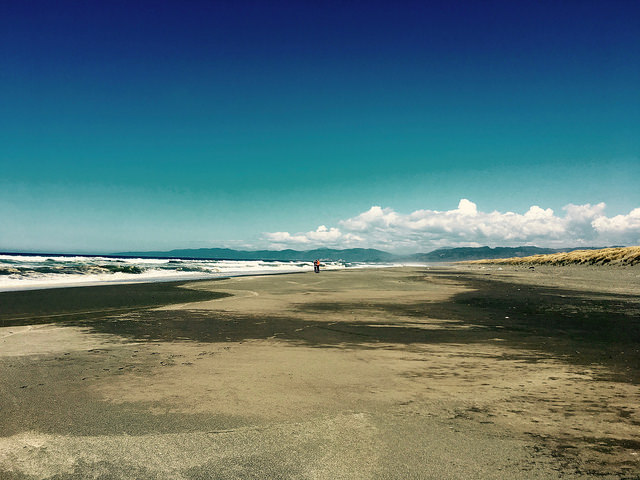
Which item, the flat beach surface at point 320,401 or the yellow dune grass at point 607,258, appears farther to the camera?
the yellow dune grass at point 607,258

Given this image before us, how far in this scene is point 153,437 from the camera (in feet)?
13.1

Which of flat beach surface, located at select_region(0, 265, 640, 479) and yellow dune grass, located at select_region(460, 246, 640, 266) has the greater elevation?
yellow dune grass, located at select_region(460, 246, 640, 266)

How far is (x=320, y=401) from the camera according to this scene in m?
4.98

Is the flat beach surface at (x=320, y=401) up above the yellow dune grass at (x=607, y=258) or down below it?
below

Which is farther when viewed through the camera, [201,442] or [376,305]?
[376,305]

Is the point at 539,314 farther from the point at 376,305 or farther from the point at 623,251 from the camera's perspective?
the point at 623,251

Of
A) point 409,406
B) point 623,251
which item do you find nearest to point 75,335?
point 409,406

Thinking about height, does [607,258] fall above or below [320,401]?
above

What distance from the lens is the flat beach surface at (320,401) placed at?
3500 mm

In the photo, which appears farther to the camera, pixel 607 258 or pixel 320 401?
pixel 607 258

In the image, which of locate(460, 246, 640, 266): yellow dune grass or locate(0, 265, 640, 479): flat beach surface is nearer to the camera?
locate(0, 265, 640, 479): flat beach surface

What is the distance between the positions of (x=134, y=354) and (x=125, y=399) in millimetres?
2645

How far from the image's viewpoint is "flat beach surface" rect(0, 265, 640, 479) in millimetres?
3500

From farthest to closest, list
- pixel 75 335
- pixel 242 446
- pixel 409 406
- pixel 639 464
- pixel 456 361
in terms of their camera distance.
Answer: pixel 75 335 → pixel 456 361 → pixel 409 406 → pixel 242 446 → pixel 639 464
